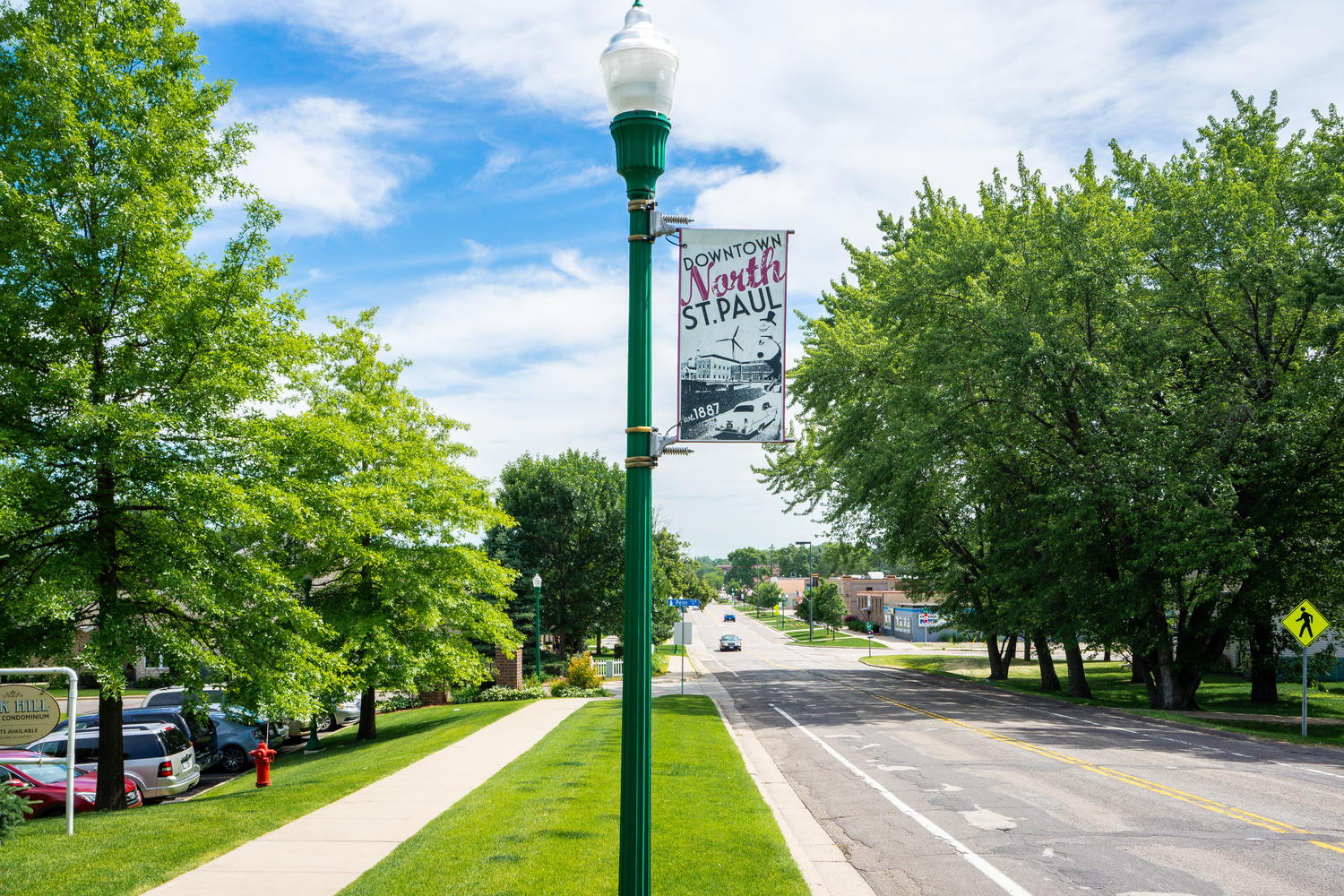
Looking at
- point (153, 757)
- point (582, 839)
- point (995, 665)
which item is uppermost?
point (582, 839)

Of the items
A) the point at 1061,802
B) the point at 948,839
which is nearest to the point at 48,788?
the point at 948,839

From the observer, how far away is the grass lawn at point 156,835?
8477 millimetres

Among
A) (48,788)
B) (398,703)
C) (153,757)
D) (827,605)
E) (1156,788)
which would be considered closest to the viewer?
(48,788)

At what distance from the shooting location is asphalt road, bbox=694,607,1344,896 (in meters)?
9.42

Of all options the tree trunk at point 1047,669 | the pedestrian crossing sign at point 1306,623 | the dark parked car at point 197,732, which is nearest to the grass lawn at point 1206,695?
the tree trunk at point 1047,669

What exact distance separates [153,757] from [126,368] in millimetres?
8134

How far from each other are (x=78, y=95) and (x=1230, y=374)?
3012 cm

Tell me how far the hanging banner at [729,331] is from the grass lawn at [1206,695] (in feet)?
74.5

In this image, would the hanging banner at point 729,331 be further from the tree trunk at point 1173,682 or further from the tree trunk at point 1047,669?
the tree trunk at point 1047,669

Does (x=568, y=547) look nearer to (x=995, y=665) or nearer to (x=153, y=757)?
(x=995, y=665)

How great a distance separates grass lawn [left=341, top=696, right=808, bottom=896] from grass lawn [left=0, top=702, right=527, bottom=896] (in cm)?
202

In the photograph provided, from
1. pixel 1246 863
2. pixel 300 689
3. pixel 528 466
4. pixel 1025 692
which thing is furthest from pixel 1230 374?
pixel 528 466

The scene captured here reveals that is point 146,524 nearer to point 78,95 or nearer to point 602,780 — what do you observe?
point 78,95

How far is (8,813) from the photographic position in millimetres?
10266
